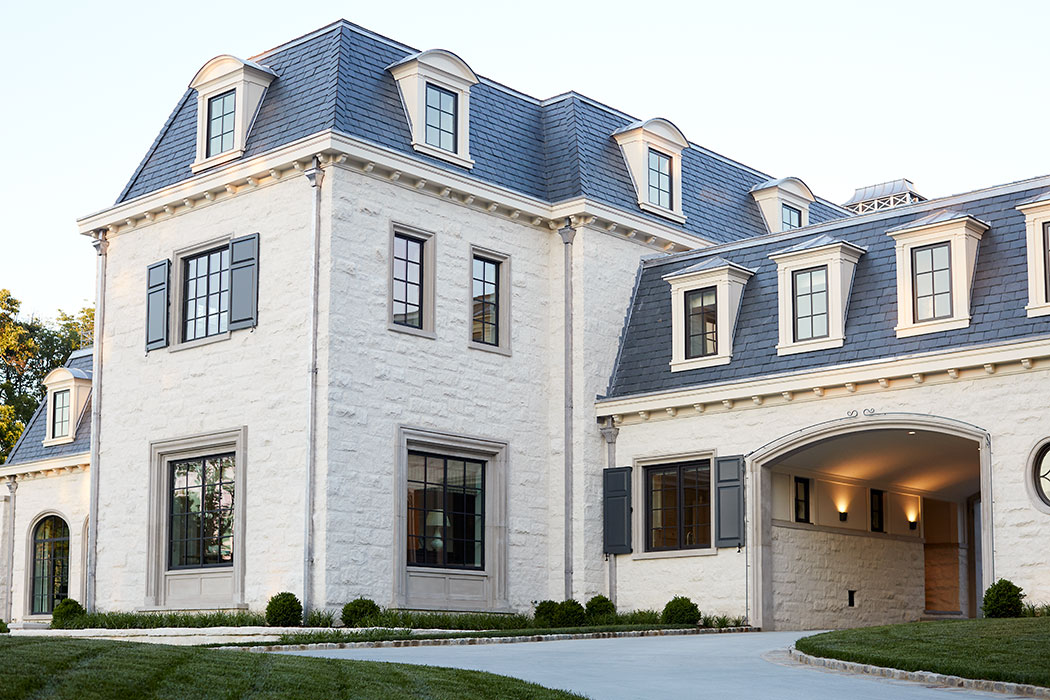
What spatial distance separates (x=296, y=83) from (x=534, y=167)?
4368mm

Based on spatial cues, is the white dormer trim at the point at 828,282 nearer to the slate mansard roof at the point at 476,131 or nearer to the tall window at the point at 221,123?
the slate mansard roof at the point at 476,131

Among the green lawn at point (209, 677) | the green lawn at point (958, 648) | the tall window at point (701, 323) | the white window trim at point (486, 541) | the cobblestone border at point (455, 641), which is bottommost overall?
the cobblestone border at point (455, 641)

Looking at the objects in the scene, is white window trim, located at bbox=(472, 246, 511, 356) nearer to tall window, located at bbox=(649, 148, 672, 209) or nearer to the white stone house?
the white stone house

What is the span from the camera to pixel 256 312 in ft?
66.6

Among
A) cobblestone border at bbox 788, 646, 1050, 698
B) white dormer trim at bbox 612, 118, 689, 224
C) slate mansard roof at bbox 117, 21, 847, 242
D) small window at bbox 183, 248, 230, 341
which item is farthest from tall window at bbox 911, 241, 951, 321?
small window at bbox 183, 248, 230, 341

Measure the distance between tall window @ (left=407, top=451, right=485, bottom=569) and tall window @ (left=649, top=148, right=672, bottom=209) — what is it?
6146 mm

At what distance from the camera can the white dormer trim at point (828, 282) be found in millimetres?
20000

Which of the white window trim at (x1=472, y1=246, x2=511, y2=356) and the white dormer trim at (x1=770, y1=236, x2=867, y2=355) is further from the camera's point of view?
the white window trim at (x1=472, y1=246, x2=511, y2=356)

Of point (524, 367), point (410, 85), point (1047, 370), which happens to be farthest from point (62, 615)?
point (1047, 370)

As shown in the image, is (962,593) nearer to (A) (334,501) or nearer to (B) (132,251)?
(A) (334,501)

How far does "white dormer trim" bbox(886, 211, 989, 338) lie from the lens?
18.7m

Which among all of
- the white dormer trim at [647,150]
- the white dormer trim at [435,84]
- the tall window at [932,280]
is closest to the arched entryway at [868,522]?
the tall window at [932,280]

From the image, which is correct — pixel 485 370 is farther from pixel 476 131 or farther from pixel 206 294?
pixel 206 294

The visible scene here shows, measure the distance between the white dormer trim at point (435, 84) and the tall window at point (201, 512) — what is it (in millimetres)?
5667
